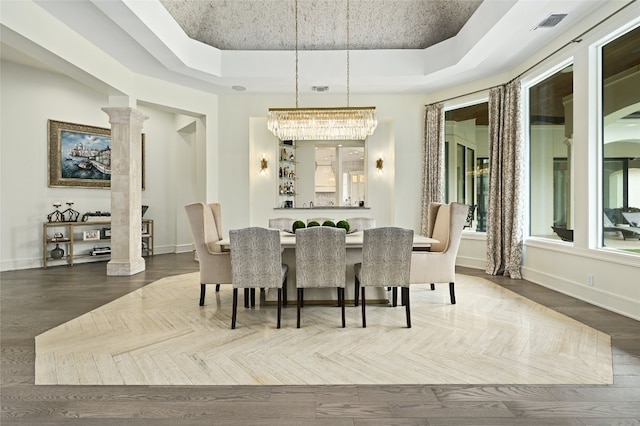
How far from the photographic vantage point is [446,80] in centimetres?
614

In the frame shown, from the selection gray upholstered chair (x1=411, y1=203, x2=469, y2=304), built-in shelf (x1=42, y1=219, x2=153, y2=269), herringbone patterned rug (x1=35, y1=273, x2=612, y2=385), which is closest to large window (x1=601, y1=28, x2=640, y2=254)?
herringbone patterned rug (x1=35, y1=273, x2=612, y2=385)

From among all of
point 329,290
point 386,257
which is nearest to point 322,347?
point 386,257

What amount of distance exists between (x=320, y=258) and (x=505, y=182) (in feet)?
A: 12.1

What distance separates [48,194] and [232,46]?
4296mm

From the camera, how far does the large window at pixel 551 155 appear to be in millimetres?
4660

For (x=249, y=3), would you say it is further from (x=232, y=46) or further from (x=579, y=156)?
(x=579, y=156)

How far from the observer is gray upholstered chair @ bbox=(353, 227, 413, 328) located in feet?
10.4

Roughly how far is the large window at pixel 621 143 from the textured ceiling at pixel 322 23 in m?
2.06

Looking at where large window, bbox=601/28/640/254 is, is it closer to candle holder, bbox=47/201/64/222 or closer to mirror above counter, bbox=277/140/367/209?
mirror above counter, bbox=277/140/367/209

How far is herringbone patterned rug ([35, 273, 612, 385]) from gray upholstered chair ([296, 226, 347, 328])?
42cm

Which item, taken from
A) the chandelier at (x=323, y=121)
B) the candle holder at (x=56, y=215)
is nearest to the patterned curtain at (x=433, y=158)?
the chandelier at (x=323, y=121)

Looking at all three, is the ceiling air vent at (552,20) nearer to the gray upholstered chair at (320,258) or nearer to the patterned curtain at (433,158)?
the patterned curtain at (433,158)

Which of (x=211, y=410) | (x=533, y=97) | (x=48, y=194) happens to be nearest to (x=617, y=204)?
(x=533, y=97)

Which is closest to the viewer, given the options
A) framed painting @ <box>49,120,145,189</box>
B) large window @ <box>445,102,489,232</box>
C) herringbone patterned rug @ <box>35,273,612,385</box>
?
herringbone patterned rug @ <box>35,273,612,385</box>
